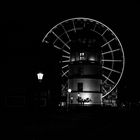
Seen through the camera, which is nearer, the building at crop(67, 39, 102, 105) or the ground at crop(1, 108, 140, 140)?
the ground at crop(1, 108, 140, 140)

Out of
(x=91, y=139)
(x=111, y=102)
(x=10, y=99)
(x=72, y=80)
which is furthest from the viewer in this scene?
(x=111, y=102)

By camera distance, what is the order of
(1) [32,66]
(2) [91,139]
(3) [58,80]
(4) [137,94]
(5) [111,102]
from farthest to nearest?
(4) [137,94], (5) [111,102], (3) [58,80], (1) [32,66], (2) [91,139]

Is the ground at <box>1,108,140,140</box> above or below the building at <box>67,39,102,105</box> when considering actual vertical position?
below

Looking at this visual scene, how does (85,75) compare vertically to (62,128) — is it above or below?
above

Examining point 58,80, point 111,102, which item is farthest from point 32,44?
point 111,102

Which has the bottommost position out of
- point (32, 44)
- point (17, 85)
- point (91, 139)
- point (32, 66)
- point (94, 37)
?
point (91, 139)

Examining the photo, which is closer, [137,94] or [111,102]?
[111,102]

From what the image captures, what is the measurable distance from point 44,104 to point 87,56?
24057 mm

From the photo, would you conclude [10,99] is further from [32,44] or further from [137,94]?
[137,94]

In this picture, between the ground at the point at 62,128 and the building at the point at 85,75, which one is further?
the building at the point at 85,75

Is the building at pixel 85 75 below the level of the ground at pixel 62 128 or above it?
above

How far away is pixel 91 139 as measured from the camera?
1323 centimetres

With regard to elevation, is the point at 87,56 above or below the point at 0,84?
above

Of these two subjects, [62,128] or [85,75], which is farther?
[85,75]
